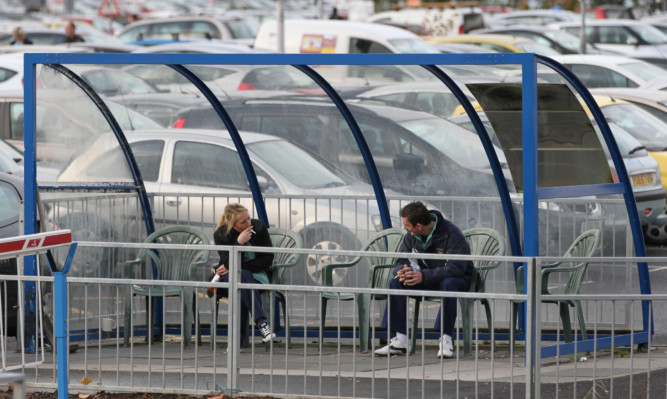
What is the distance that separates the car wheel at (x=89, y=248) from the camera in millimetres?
8656

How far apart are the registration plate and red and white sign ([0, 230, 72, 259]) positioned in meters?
8.34

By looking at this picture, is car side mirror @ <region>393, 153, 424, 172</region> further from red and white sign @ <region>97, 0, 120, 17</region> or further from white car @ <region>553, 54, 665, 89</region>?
red and white sign @ <region>97, 0, 120, 17</region>

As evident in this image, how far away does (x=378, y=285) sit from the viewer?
834 cm

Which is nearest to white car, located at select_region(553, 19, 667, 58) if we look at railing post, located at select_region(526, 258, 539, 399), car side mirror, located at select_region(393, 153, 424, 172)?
car side mirror, located at select_region(393, 153, 424, 172)

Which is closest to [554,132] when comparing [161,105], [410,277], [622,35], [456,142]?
[410,277]

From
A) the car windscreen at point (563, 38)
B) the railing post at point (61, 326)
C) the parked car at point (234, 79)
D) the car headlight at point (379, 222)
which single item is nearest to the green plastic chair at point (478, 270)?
the car headlight at point (379, 222)

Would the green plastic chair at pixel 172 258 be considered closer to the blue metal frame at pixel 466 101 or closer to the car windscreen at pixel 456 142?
the blue metal frame at pixel 466 101

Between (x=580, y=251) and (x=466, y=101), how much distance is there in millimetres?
1386

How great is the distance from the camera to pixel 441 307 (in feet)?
22.4

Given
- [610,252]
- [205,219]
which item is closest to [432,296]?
[610,252]

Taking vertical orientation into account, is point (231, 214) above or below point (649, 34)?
below

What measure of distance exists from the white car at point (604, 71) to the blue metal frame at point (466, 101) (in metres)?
10.8

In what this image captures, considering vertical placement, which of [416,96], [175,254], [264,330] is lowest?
[264,330]

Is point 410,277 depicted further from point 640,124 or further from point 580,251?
point 640,124
